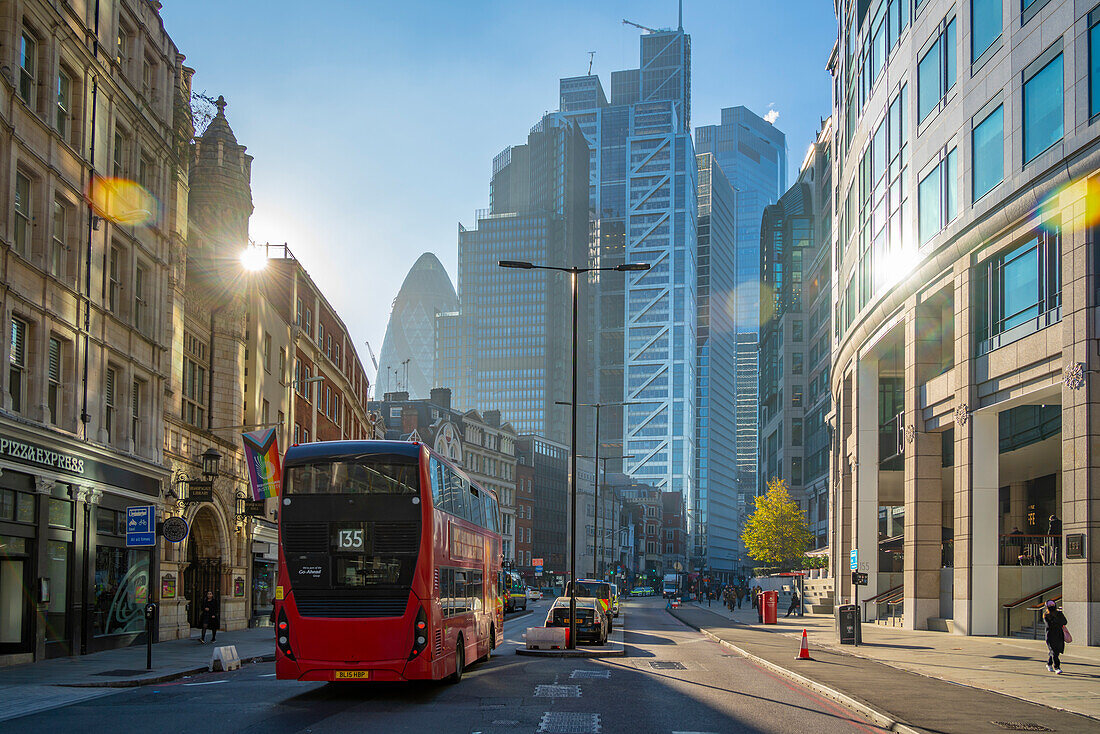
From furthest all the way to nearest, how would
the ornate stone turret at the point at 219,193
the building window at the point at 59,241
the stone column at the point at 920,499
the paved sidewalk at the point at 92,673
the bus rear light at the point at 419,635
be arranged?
1. the ornate stone turret at the point at 219,193
2. the stone column at the point at 920,499
3. the building window at the point at 59,241
4. the paved sidewalk at the point at 92,673
5. the bus rear light at the point at 419,635

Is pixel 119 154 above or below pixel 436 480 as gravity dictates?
above

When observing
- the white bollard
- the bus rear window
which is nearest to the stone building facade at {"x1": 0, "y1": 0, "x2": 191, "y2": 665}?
the white bollard

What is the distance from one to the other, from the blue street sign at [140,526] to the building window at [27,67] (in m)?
10.3

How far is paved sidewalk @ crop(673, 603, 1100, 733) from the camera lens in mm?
16469

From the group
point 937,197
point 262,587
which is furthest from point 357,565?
point 262,587

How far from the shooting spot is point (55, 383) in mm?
27516

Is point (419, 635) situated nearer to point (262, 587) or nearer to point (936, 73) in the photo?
point (262, 587)

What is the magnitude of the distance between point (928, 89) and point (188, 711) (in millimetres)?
36369

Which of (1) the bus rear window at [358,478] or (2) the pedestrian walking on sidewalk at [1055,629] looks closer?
(1) the bus rear window at [358,478]

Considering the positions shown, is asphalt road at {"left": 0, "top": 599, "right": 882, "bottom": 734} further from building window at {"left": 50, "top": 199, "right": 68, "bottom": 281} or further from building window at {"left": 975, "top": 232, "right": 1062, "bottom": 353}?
building window at {"left": 975, "top": 232, "right": 1062, "bottom": 353}

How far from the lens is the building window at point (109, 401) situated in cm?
3036

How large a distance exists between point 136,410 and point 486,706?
20.2 m

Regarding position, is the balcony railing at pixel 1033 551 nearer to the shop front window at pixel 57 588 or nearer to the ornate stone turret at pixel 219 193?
the shop front window at pixel 57 588

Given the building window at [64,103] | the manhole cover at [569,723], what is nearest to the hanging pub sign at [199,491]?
the building window at [64,103]
